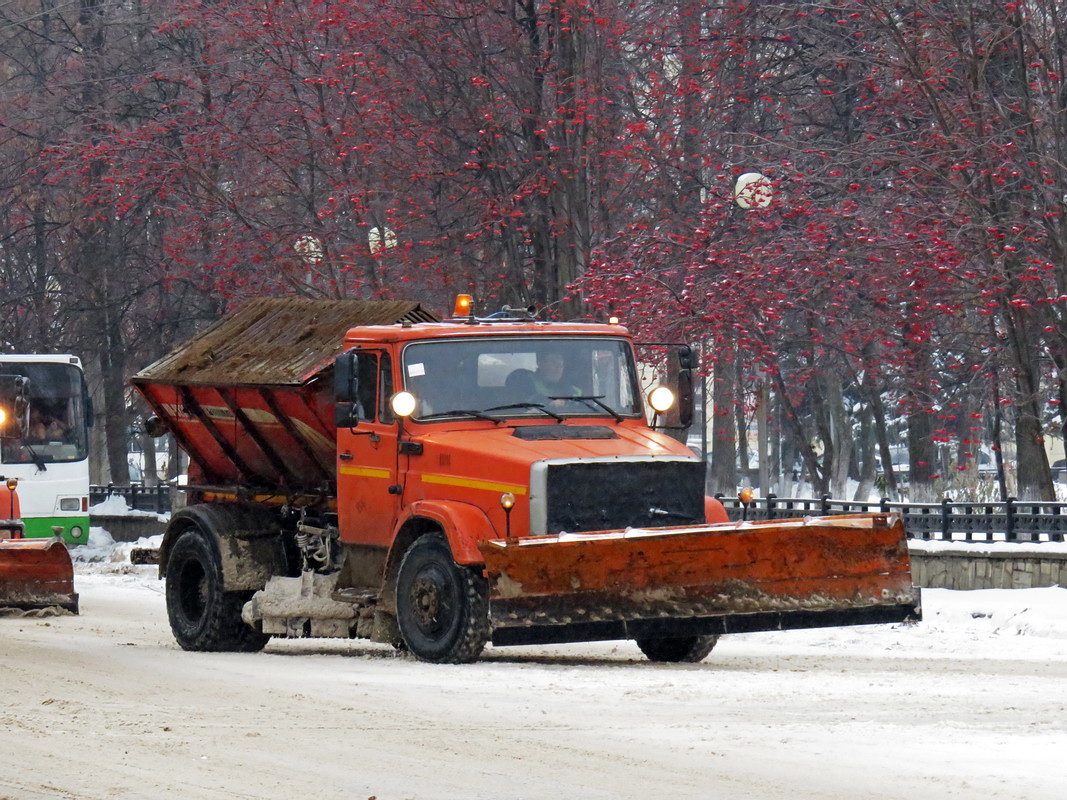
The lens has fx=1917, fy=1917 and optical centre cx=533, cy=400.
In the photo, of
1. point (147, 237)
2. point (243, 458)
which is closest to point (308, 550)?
point (243, 458)

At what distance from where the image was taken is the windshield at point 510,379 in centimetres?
1274

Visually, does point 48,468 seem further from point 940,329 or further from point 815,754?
point 815,754

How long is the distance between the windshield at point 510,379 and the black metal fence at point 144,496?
72.5ft

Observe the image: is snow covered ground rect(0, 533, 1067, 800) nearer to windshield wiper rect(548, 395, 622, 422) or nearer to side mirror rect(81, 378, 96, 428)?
windshield wiper rect(548, 395, 622, 422)

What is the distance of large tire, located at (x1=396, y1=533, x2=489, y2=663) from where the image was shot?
38.9 ft

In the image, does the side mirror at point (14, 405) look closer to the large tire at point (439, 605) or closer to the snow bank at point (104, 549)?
the snow bank at point (104, 549)

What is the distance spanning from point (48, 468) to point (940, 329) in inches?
509

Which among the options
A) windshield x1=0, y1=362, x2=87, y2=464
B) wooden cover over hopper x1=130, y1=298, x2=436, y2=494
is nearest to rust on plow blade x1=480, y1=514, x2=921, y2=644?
wooden cover over hopper x1=130, y1=298, x2=436, y2=494

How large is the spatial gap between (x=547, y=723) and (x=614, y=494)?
9.51 feet

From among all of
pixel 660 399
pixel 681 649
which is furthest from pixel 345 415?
pixel 681 649

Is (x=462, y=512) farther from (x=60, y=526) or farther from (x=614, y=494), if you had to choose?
(x=60, y=526)

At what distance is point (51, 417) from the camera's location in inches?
1070

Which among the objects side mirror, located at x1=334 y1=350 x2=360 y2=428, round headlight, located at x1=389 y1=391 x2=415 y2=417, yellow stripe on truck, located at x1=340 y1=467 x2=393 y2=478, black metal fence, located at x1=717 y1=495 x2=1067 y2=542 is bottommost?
black metal fence, located at x1=717 y1=495 x2=1067 y2=542

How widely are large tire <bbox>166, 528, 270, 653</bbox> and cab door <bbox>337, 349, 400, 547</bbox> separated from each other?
158cm
